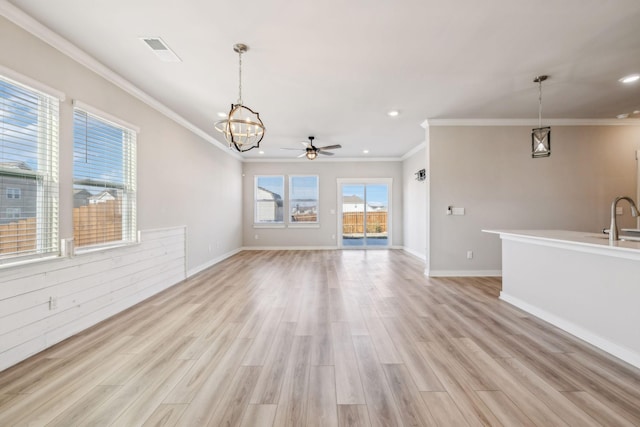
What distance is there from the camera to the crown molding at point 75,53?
7.38 feet

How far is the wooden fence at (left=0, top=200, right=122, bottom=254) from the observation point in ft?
7.43

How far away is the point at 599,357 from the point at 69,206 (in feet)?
16.4

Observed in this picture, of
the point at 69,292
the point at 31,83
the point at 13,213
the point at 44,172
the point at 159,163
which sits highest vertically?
the point at 31,83

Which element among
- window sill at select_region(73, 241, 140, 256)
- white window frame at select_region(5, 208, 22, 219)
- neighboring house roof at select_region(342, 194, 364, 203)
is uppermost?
neighboring house roof at select_region(342, 194, 364, 203)

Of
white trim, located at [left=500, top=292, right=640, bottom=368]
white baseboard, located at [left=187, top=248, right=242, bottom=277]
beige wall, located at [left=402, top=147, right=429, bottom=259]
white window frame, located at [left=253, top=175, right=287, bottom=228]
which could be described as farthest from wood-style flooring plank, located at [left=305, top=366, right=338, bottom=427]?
white window frame, located at [left=253, top=175, right=287, bottom=228]

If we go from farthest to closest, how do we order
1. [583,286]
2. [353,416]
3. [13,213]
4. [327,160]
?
[327,160] < [583,286] < [13,213] < [353,416]

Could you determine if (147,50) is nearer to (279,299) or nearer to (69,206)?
(69,206)

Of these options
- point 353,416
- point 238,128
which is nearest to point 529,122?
point 238,128

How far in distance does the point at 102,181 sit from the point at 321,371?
3180mm

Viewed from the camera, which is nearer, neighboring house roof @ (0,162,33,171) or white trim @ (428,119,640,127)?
neighboring house roof @ (0,162,33,171)

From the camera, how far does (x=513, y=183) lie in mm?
5098

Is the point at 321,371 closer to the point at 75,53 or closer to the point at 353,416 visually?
the point at 353,416

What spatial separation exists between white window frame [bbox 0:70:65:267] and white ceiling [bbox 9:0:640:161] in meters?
0.61

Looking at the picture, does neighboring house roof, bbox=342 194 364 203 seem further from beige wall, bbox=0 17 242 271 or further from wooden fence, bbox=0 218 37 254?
wooden fence, bbox=0 218 37 254
